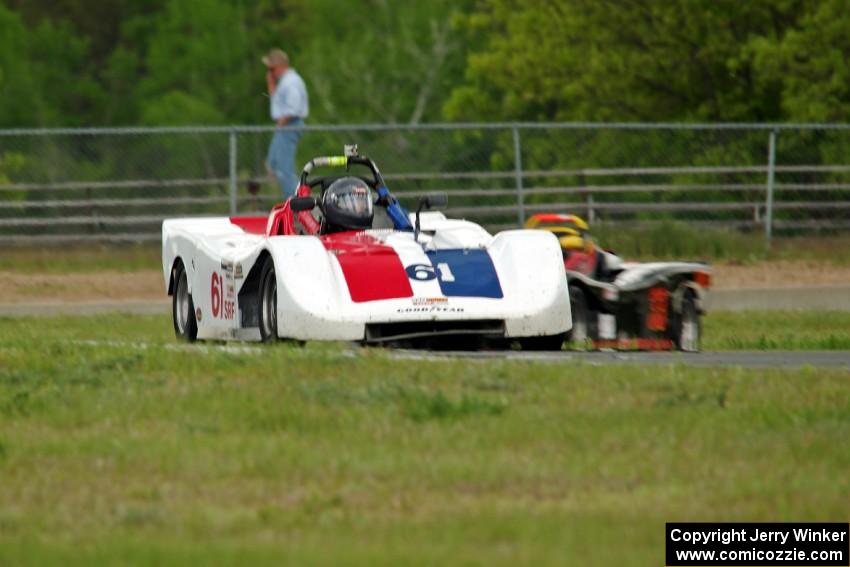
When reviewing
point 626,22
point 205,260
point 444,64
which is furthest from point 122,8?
point 205,260

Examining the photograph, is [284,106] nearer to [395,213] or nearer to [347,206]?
[395,213]

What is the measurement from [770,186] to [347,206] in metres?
12.1

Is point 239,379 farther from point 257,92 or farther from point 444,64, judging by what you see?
point 257,92

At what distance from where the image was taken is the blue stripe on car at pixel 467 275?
1255 centimetres

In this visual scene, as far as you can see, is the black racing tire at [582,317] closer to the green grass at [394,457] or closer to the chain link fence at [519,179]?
the green grass at [394,457]

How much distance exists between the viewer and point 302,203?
13.9m

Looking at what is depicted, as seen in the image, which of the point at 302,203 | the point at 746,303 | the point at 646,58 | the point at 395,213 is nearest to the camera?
the point at 302,203

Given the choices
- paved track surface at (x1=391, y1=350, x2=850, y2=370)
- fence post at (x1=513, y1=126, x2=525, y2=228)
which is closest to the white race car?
paved track surface at (x1=391, y1=350, x2=850, y2=370)

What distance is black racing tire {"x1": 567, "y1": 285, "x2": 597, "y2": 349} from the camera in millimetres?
13438

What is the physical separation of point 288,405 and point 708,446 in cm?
212

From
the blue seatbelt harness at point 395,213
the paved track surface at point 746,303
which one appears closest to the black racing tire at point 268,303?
the blue seatbelt harness at point 395,213

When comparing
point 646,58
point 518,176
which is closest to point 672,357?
point 518,176

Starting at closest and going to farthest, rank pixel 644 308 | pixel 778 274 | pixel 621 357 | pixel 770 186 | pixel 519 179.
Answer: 1. pixel 621 357
2. pixel 644 308
3. pixel 778 274
4. pixel 519 179
5. pixel 770 186

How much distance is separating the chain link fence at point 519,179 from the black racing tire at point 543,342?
33.6ft
